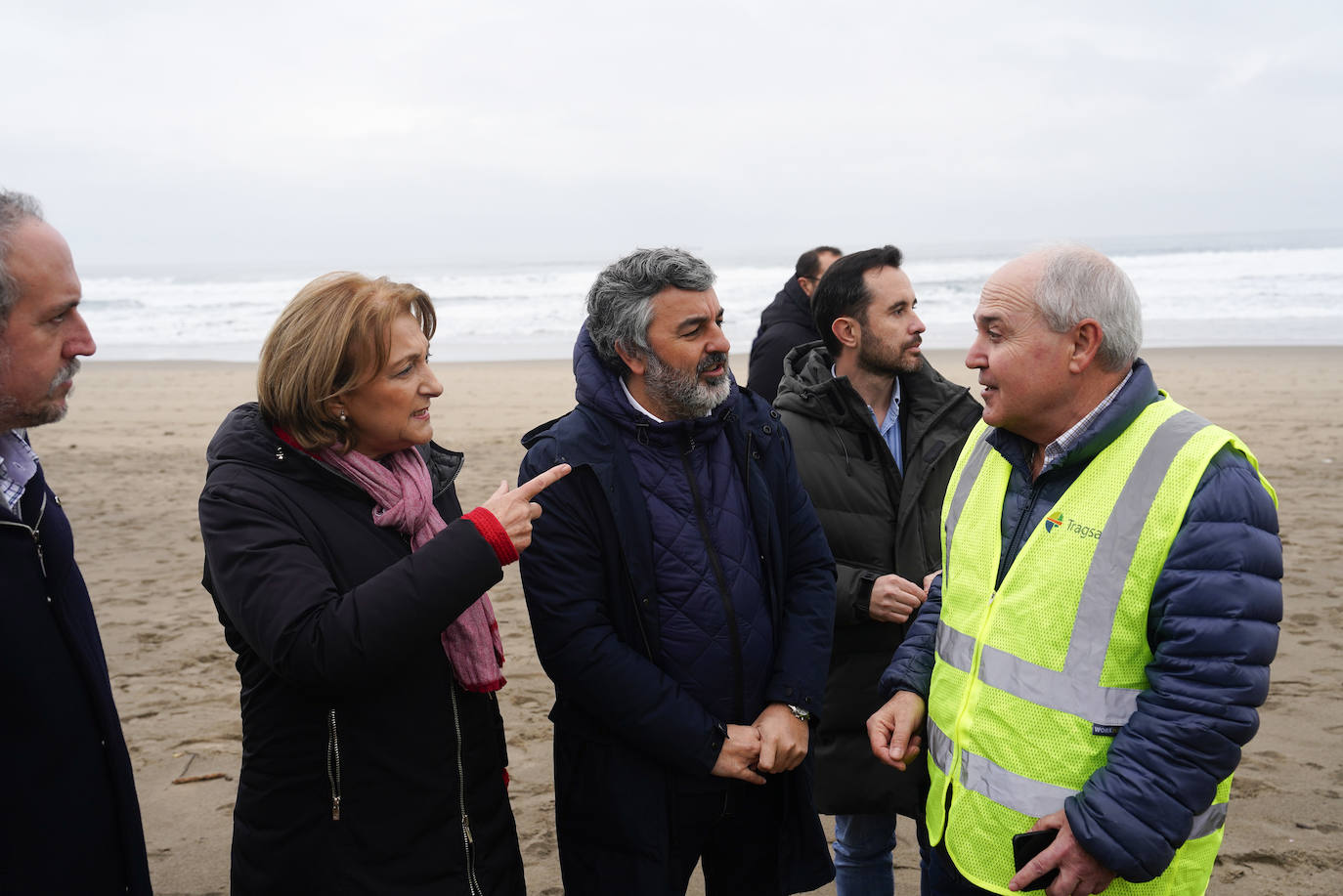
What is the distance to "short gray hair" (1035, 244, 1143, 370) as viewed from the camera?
7.00ft

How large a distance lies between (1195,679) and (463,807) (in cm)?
155

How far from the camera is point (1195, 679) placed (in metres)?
1.87

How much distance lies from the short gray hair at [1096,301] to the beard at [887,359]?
125cm

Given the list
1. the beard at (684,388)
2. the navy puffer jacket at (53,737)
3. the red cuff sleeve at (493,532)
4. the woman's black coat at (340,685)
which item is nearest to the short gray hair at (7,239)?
the navy puffer jacket at (53,737)

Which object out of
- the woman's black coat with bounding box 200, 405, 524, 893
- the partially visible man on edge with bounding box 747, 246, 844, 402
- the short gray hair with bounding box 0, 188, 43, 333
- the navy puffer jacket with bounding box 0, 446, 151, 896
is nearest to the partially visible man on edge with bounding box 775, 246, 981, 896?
the woman's black coat with bounding box 200, 405, 524, 893

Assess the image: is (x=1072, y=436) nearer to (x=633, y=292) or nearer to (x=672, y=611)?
(x=672, y=611)

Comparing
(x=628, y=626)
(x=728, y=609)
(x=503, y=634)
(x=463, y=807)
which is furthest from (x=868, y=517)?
(x=503, y=634)

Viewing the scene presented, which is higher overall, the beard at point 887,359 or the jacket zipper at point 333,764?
the beard at point 887,359

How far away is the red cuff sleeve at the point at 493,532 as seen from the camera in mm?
2158

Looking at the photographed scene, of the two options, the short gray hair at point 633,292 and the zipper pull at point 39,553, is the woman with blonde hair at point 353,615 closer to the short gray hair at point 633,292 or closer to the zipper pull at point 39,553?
the zipper pull at point 39,553

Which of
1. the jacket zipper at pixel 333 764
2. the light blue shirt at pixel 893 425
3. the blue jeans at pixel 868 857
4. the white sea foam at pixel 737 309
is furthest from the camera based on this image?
the white sea foam at pixel 737 309

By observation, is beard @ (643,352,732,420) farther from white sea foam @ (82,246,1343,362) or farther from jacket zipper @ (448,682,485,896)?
white sea foam @ (82,246,1343,362)

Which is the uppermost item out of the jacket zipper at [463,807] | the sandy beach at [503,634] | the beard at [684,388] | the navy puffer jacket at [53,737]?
the beard at [684,388]

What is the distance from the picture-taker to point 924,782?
267 centimetres
